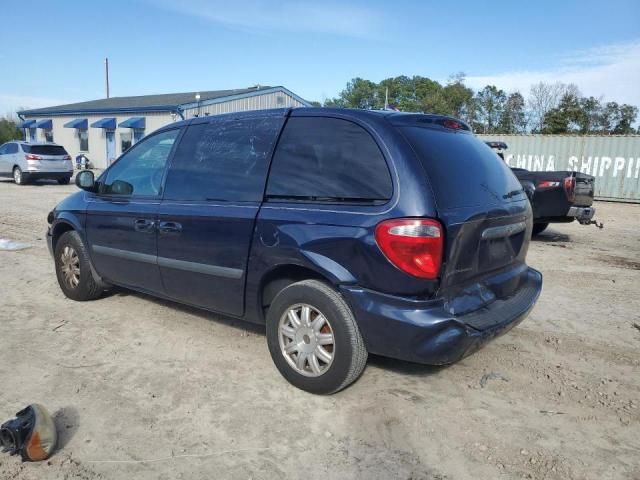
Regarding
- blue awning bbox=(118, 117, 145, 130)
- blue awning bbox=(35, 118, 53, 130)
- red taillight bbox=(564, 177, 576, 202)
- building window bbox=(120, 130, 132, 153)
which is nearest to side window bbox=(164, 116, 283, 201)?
red taillight bbox=(564, 177, 576, 202)

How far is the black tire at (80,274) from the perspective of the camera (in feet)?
15.9

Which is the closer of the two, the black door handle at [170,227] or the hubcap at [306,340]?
the hubcap at [306,340]

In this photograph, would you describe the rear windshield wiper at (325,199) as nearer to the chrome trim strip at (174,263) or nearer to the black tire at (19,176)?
the chrome trim strip at (174,263)

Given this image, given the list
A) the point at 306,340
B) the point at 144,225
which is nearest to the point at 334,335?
the point at 306,340

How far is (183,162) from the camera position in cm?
398

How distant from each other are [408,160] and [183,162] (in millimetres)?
1966

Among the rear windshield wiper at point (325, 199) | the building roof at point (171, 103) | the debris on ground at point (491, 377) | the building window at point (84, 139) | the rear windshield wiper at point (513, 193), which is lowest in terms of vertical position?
the debris on ground at point (491, 377)

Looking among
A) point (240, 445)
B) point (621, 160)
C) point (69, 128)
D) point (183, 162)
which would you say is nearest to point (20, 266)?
point (183, 162)

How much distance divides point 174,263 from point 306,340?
1355 mm

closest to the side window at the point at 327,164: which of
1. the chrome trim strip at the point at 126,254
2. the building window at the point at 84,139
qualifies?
the chrome trim strip at the point at 126,254

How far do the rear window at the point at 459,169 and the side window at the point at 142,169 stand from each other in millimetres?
2170

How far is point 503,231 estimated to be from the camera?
10.7 feet

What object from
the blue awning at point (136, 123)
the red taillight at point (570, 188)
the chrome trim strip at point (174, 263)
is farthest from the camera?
the blue awning at point (136, 123)

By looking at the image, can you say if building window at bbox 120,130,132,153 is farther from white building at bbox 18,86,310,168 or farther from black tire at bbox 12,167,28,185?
black tire at bbox 12,167,28,185
